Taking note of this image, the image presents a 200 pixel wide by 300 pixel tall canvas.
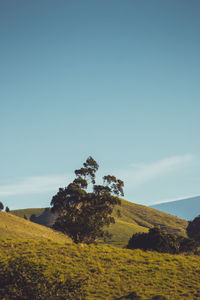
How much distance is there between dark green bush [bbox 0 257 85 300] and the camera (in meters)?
21.6

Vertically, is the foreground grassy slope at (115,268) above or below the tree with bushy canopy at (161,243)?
below

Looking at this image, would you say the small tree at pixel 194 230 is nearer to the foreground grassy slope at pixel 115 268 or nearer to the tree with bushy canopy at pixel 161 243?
the tree with bushy canopy at pixel 161 243

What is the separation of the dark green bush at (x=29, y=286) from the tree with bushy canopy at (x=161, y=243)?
28.8 metres

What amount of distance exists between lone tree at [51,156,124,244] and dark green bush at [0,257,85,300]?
2117cm

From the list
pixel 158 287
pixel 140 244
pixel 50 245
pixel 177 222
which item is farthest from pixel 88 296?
pixel 177 222

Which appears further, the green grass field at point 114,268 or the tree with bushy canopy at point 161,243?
the tree with bushy canopy at point 161,243

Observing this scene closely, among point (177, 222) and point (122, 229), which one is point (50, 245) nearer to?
point (122, 229)

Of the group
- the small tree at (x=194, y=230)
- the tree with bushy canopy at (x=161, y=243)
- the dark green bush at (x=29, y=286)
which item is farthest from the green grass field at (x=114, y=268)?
the small tree at (x=194, y=230)

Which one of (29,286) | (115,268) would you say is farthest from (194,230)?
(29,286)

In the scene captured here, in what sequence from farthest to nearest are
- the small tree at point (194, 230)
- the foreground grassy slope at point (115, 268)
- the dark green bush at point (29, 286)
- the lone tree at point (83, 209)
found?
the small tree at point (194, 230) → the lone tree at point (83, 209) → the foreground grassy slope at point (115, 268) → the dark green bush at point (29, 286)

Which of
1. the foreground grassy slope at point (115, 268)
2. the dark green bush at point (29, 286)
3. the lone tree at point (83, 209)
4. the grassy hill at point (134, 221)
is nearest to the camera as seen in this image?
the dark green bush at point (29, 286)

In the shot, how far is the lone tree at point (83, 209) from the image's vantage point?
4556 centimetres

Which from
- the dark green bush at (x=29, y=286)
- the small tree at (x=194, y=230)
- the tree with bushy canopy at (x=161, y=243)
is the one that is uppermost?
the small tree at (x=194, y=230)

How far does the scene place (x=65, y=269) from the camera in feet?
97.6
